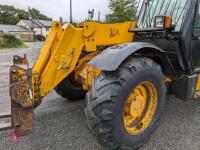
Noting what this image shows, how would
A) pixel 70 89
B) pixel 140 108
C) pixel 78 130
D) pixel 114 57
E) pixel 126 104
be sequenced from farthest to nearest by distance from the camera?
1. pixel 70 89
2. pixel 78 130
3. pixel 140 108
4. pixel 126 104
5. pixel 114 57

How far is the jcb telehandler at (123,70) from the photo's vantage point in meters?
3.05

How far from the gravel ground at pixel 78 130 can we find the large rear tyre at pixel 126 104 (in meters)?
0.35

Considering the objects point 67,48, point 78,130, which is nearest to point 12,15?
point 67,48

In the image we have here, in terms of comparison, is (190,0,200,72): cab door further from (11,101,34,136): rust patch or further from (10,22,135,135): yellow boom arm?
(11,101,34,136): rust patch

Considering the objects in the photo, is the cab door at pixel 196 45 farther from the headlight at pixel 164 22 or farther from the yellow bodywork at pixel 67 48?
the yellow bodywork at pixel 67 48

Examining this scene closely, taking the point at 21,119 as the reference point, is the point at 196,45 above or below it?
Answer: above

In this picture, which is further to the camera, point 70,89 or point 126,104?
point 70,89

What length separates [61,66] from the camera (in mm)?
3863

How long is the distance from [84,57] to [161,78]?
1.34m

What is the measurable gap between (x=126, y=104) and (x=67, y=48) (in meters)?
1.23

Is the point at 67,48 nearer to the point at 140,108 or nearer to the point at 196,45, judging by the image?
the point at 140,108

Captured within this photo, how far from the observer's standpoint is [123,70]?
10.3ft

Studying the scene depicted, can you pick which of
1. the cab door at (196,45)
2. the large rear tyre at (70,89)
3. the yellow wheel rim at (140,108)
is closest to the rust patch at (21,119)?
the yellow wheel rim at (140,108)

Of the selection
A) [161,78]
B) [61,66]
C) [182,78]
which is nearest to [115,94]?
[161,78]
